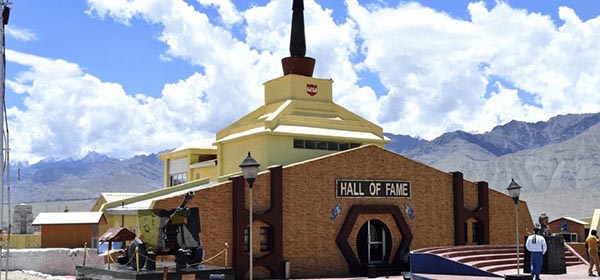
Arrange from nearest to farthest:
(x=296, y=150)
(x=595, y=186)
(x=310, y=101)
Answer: (x=296, y=150)
(x=310, y=101)
(x=595, y=186)

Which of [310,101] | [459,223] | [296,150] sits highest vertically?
[310,101]

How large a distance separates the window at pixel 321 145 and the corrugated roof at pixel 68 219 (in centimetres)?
962

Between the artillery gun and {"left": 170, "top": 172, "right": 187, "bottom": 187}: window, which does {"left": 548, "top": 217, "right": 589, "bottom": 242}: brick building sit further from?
the artillery gun

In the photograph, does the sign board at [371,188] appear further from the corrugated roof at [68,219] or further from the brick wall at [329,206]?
the corrugated roof at [68,219]

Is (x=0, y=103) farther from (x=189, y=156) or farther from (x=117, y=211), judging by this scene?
(x=189, y=156)

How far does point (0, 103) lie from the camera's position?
21.1 meters

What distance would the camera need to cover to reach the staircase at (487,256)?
3123 centimetres

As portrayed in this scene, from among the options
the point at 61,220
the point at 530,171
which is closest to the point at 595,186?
the point at 530,171

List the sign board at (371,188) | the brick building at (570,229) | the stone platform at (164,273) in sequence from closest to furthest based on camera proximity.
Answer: the stone platform at (164,273) → the sign board at (371,188) → the brick building at (570,229)

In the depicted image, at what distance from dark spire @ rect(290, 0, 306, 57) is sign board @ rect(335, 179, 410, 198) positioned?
9587 millimetres

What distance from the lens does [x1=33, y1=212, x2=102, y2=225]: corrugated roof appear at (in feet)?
119

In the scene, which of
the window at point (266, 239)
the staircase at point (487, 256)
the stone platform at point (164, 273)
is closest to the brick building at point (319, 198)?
the window at point (266, 239)

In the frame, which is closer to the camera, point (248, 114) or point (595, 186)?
point (248, 114)

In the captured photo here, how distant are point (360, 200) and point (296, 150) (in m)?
4.25
